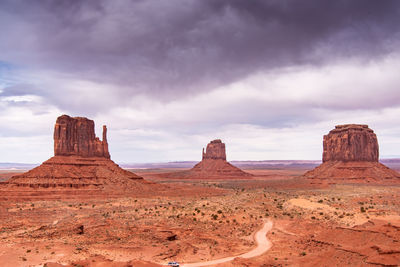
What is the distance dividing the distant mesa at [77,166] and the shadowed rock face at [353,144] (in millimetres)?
75407

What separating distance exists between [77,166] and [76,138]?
325 inches

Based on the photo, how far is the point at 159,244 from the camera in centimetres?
3131

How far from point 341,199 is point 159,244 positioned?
127 ft

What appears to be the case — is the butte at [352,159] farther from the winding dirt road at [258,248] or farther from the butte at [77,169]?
the winding dirt road at [258,248]

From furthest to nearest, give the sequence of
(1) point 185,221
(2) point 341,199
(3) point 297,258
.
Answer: (2) point 341,199
(1) point 185,221
(3) point 297,258

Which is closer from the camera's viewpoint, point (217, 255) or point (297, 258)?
point (297, 258)

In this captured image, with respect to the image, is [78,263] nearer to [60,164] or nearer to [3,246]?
[3,246]

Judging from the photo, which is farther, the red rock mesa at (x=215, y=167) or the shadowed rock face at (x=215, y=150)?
the shadowed rock face at (x=215, y=150)

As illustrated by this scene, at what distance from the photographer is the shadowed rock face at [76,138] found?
8538 centimetres

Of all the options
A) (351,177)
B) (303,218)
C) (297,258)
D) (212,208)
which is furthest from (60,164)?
(351,177)

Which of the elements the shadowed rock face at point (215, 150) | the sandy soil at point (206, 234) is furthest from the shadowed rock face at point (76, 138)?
the shadowed rock face at point (215, 150)

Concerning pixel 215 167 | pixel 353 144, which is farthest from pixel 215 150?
pixel 353 144

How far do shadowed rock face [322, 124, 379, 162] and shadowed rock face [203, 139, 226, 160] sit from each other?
72.2 meters

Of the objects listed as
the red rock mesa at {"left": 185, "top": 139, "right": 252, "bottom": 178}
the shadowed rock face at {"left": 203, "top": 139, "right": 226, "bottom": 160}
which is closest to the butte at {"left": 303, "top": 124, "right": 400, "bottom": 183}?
the red rock mesa at {"left": 185, "top": 139, "right": 252, "bottom": 178}
